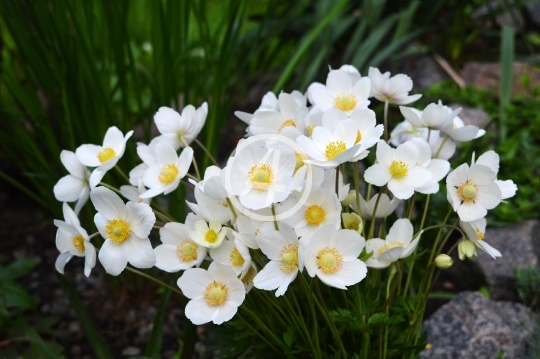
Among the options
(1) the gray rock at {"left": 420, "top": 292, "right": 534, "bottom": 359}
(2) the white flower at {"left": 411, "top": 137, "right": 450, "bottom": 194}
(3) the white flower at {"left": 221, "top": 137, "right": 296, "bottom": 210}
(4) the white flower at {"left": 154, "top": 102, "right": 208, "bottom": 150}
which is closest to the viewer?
(3) the white flower at {"left": 221, "top": 137, "right": 296, "bottom": 210}

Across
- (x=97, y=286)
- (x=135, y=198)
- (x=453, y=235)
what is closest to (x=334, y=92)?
(x=135, y=198)

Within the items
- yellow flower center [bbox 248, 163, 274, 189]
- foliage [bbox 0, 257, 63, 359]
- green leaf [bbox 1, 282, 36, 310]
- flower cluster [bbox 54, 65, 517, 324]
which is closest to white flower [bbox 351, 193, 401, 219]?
flower cluster [bbox 54, 65, 517, 324]

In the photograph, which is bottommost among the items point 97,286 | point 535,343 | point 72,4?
point 97,286

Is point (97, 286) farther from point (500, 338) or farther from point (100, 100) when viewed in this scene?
point (500, 338)

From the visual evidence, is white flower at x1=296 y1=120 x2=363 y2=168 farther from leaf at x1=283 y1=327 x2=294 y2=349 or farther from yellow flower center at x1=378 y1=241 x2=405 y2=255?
leaf at x1=283 y1=327 x2=294 y2=349

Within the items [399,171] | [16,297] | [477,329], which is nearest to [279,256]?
[399,171]

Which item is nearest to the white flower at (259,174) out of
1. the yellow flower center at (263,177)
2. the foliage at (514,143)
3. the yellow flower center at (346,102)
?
the yellow flower center at (263,177)
